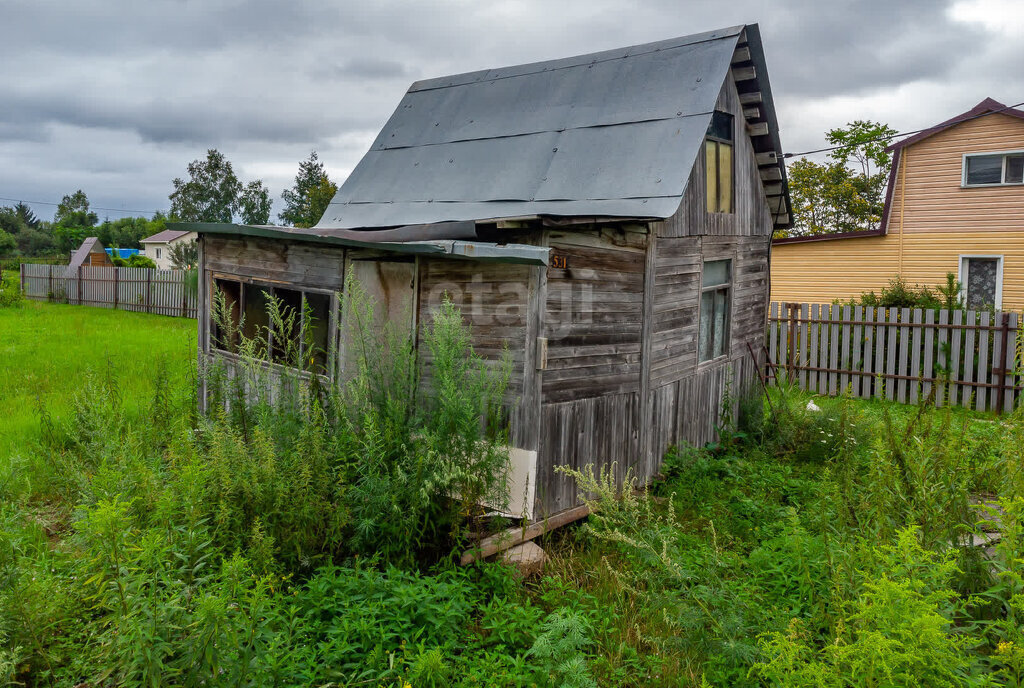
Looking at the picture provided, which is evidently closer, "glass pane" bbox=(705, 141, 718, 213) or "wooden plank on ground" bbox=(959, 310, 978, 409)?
"glass pane" bbox=(705, 141, 718, 213)

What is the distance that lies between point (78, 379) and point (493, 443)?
378 inches

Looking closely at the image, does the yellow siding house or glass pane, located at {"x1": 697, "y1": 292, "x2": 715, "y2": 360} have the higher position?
the yellow siding house

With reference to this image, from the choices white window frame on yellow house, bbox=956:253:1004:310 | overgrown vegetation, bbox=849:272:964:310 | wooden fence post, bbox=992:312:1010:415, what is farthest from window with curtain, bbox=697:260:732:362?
white window frame on yellow house, bbox=956:253:1004:310

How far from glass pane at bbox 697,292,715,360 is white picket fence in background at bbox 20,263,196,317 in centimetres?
2222

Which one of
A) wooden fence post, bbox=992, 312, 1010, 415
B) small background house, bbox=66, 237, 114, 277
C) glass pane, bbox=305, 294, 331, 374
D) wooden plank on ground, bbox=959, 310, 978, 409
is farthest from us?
Answer: small background house, bbox=66, 237, 114, 277

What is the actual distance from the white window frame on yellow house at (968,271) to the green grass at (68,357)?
714 inches

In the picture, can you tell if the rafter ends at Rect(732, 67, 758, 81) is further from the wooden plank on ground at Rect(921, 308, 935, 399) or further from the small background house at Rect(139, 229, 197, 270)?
the small background house at Rect(139, 229, 197, 270)

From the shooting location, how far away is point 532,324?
6211mm

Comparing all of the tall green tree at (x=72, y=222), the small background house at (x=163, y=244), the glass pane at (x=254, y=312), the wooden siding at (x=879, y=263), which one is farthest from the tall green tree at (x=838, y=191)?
the tall green tree at (x=72, y=222)

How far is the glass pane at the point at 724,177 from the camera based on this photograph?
917cm

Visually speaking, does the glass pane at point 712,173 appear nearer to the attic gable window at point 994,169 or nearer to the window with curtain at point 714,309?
the window with curtain at point 714,309

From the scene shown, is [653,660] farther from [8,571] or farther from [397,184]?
[397,184]

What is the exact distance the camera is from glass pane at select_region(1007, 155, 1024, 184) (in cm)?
1753

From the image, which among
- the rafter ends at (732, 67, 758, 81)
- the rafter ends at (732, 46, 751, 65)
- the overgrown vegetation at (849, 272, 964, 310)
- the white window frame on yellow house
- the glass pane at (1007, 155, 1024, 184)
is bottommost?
the overgrown vegetation at (849, 272, 964, 310)
